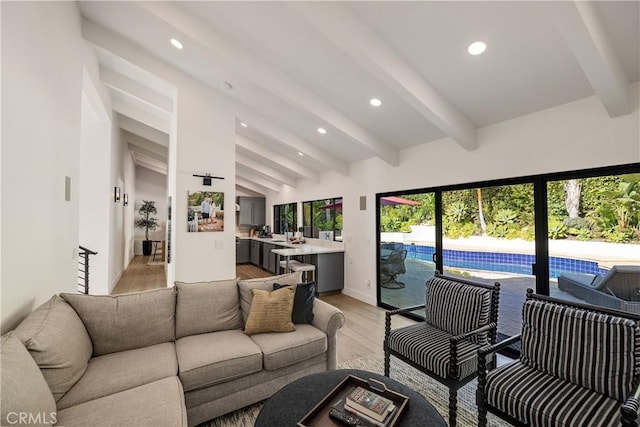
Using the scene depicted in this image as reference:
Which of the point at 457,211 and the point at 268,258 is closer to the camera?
the point at 457,211

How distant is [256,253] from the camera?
29.2ft

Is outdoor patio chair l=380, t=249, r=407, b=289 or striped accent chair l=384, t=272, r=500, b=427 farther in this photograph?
outdoor patio chair l=380, t=249, r=407, b=289

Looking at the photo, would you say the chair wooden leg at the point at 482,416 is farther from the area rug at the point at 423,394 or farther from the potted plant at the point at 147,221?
the potted plant at the point at 147,221

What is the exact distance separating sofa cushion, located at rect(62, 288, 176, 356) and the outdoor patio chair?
346cm

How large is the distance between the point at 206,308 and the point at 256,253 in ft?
21.2

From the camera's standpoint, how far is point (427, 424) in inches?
54.1

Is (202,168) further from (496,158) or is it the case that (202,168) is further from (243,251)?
(243,251)

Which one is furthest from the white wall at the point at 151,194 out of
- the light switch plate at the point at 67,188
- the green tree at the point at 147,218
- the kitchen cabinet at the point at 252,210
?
the light switch plate at the point at 67,188

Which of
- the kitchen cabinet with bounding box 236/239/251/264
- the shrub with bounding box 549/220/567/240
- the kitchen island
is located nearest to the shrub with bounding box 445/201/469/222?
the shrub with bounding box 549/220/567/240

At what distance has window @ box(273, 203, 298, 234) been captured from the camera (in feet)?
26.8

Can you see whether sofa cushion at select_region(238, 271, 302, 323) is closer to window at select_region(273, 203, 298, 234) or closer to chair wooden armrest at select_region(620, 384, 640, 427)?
chair wooden armrest at select_region(620, 384, 640, 427)

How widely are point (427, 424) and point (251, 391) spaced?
1.36 m

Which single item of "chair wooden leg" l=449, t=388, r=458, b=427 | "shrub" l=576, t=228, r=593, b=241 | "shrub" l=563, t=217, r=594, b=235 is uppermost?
"shrub" l=563, t=217, r=594, b=235

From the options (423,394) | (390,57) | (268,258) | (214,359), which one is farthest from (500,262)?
(268,258)
